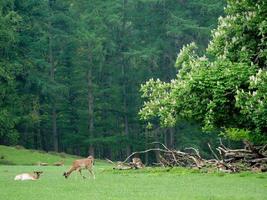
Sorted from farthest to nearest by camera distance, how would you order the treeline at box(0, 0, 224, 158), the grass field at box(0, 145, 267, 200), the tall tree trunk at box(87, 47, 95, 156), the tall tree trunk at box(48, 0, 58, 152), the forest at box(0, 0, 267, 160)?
the tall tree trunk at box(87, 47, 95, 156) < the tall tree trunk at box(48, 0, 58, 152) < the treeline at box(0, 0, 224, 158) < the forest at box(0, 0, 267, 160) < the grass field at box(0, 145, 267, 200)

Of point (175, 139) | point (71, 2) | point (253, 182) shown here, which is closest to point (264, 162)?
point (253, 182)

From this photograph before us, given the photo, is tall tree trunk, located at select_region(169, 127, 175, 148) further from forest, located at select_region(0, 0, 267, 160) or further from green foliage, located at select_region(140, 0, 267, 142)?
green foliage, located at select_region(140, 0, 267, 142)

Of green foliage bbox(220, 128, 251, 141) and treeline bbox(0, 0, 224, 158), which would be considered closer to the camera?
green foliage bbox(220, 128, 251, 141)

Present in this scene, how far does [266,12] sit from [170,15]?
47.2 metres

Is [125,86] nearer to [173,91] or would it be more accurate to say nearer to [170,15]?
[170,15]

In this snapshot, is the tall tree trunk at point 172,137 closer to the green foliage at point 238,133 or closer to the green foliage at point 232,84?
the green foliage at point 232,84

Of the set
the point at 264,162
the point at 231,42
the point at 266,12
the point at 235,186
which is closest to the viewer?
the point at 235,186

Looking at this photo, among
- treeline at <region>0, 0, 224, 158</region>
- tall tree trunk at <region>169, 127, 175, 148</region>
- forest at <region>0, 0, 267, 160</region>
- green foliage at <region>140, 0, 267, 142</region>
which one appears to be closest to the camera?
green foliage at <region>140, 0, 267, 142</region>

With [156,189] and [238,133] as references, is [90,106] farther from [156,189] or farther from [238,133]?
[156,189]

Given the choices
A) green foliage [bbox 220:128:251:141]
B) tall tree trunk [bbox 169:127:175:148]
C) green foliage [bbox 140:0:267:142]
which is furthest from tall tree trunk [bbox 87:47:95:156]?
green foliage [bbox 220:128:251:141]

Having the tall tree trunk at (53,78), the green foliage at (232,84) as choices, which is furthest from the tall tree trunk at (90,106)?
the green foliage at (232,84)

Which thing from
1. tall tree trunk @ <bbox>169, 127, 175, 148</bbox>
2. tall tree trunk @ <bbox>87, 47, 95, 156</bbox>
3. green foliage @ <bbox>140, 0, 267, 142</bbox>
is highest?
tall tree trunk @ <bbox>87, 47, 95, 156</bbox>

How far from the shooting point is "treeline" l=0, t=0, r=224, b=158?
196 ft

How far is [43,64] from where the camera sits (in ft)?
196
